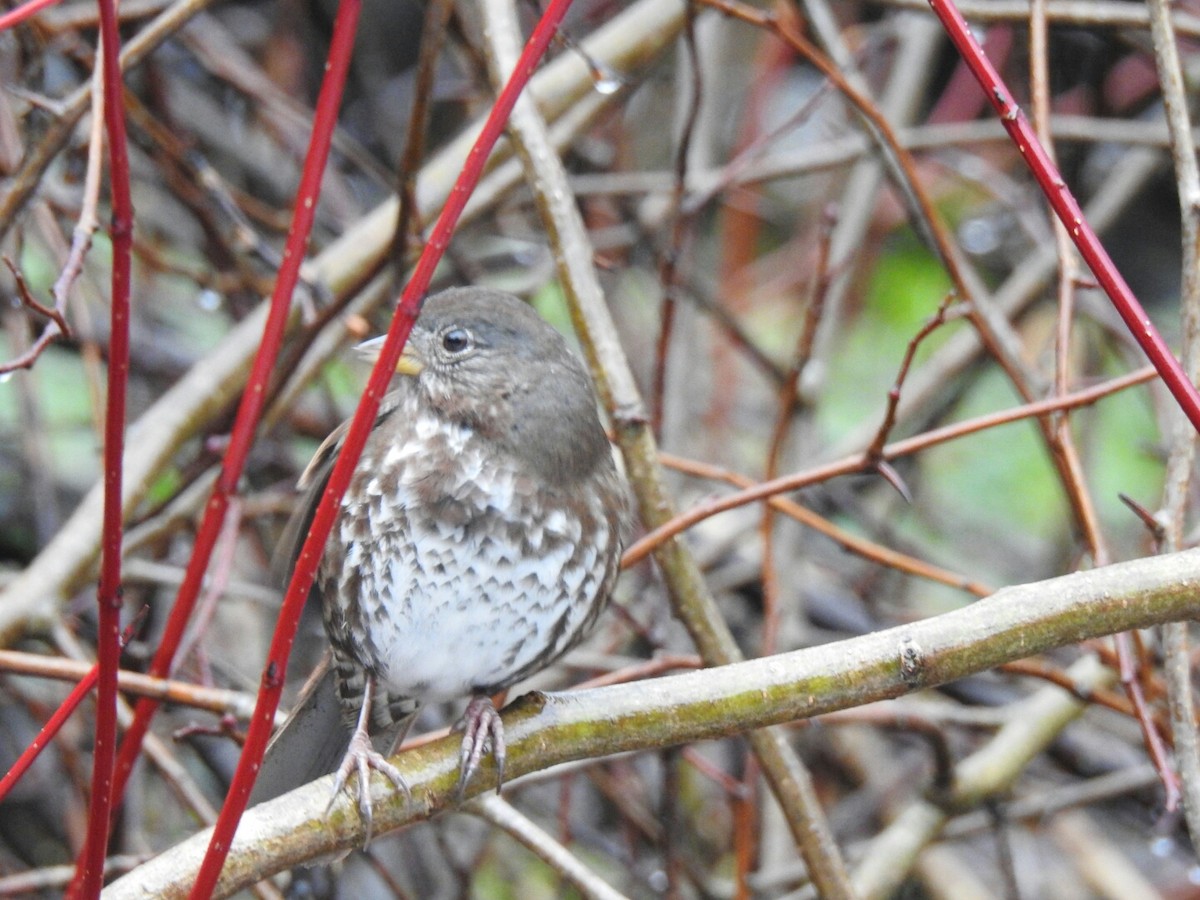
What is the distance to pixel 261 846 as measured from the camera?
1732 mm

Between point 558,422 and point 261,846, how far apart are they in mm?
906

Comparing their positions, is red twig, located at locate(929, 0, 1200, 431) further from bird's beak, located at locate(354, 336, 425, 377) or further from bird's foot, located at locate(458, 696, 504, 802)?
bird's beak, located at locate(354, 336, 425, 377)

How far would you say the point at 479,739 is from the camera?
204 cm

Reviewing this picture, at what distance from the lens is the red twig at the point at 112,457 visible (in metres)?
1.28

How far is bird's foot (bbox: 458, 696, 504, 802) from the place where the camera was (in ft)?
6.49

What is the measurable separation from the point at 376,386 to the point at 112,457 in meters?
0.23

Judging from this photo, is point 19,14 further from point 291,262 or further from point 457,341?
point 457,341

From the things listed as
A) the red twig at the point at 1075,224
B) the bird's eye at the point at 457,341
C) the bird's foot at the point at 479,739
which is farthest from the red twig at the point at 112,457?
the bird's eye at the point at 457,341

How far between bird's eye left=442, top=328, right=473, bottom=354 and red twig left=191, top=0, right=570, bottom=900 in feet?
3.75

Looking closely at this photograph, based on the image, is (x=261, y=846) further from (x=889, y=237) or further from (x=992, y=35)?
(x=889, y=237)

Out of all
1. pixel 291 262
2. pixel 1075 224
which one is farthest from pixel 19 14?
pixel 1075 224

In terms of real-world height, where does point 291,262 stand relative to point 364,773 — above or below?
above

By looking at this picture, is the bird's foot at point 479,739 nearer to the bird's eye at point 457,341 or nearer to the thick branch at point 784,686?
the thick branch at point 784,686

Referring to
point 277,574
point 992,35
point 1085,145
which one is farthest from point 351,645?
point 992,35
